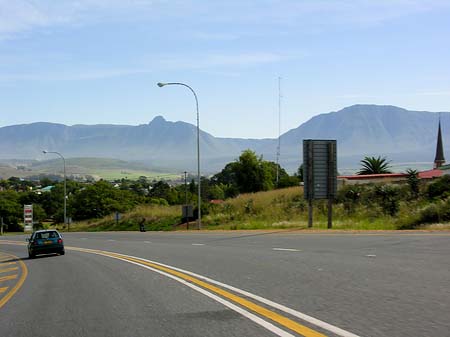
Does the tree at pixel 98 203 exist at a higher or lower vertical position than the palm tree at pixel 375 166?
lower

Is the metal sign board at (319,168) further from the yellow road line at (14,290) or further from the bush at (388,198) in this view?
the yellow road line at (14,290)

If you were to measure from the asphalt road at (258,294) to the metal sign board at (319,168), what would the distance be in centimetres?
1448

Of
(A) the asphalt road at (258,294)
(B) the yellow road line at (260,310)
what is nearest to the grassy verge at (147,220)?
(A) the asphalt road at (258,294)

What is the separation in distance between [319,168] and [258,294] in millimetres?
23793

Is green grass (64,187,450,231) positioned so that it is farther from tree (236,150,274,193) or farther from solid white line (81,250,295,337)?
tree (236,150,274,193)

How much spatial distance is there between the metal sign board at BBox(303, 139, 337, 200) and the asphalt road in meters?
14.5

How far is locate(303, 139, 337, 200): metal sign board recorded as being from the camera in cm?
3453

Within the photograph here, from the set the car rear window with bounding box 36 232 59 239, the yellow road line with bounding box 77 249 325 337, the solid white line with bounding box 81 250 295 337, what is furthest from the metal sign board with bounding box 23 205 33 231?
the solid white line with bounding box 81 250 295 337

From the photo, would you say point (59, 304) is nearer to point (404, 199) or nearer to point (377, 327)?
point (377, 327)

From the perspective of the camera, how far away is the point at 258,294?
11617 millimetres

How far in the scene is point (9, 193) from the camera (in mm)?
140250

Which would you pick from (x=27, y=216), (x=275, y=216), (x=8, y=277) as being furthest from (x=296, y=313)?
(x=27, y=216)

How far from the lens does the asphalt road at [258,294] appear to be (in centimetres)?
876

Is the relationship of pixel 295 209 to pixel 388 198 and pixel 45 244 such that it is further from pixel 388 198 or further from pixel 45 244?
pixel 45 244
